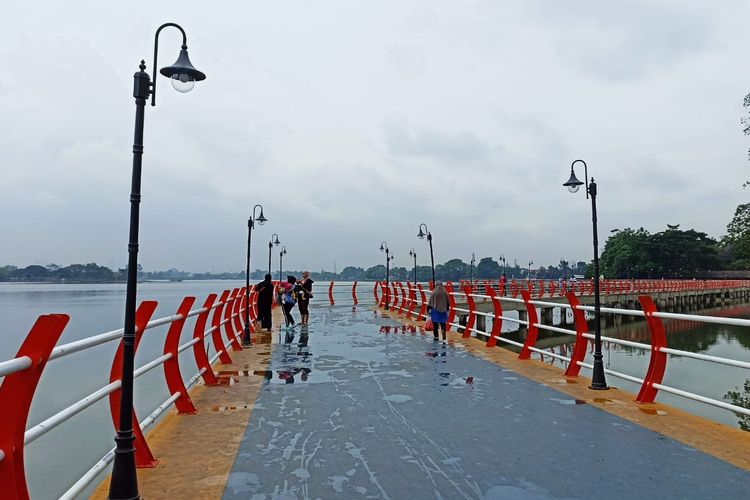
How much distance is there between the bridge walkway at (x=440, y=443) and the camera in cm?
402

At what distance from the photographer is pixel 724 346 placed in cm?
3131

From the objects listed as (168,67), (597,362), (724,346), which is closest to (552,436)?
(597,362)

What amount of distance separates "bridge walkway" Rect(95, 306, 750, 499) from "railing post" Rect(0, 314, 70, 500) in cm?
140

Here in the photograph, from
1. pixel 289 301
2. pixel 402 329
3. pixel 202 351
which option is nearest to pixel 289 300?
pixel 289 301

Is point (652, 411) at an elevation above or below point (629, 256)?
below

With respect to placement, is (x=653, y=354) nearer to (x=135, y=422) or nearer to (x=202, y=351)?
(x=135, y=422)

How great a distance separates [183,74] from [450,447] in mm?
4375

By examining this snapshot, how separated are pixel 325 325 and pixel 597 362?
11.3m

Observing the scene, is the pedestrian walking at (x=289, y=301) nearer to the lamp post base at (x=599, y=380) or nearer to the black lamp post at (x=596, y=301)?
the black lamp post at (x=596, y=301)

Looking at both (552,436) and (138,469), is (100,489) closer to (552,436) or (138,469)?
(138,469)

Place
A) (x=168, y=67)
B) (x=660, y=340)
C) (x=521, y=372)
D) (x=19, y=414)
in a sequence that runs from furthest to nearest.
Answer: (x=521, y=372), (x=660, y=340), (x=168, y=67), (x=19, y=414)

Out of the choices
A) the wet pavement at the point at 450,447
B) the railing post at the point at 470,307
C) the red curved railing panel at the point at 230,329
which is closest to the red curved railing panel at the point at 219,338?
the red curved railing panel at the point at 230,329

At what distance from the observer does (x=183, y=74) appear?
193 inches

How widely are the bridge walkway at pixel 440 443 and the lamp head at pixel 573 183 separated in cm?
374
